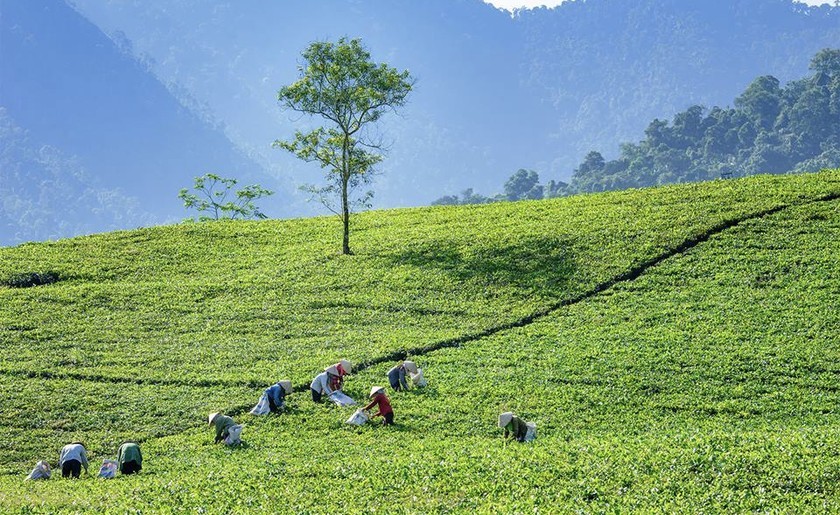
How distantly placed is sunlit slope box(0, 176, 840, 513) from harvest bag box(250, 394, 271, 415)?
1.20 feet

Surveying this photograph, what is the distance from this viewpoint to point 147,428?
31.7 meters

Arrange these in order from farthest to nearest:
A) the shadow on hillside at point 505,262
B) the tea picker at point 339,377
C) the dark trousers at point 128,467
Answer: the shadow on hillside at point 505,262
the tea picker at point 339,377
the dark trousers at point 128,467

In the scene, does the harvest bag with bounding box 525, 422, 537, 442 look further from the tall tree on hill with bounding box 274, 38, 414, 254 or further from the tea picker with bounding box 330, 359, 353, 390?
the tall tree on hill with bounding box 274, 38, 414, 254

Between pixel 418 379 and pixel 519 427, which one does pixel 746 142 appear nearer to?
pixel 418 379

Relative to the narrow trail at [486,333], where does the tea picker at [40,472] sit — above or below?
below

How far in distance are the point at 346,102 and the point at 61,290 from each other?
17411mm

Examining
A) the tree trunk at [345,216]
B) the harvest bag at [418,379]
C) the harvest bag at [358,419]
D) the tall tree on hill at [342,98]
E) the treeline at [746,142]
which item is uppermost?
the treeline at [746,142]

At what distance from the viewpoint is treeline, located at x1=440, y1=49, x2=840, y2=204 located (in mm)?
155625

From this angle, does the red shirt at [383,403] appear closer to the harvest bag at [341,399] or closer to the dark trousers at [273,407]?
the harvest bag at [341,399]

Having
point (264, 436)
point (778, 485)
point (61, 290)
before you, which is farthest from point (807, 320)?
point (61, 290)

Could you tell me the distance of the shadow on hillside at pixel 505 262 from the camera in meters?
45.5

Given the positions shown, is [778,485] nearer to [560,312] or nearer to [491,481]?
[491,481]

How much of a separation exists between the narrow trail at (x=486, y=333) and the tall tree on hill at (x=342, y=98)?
14.6m

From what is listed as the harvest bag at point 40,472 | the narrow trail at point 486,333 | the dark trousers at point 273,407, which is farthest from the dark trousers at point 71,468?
the dark trousers at point 273,407
